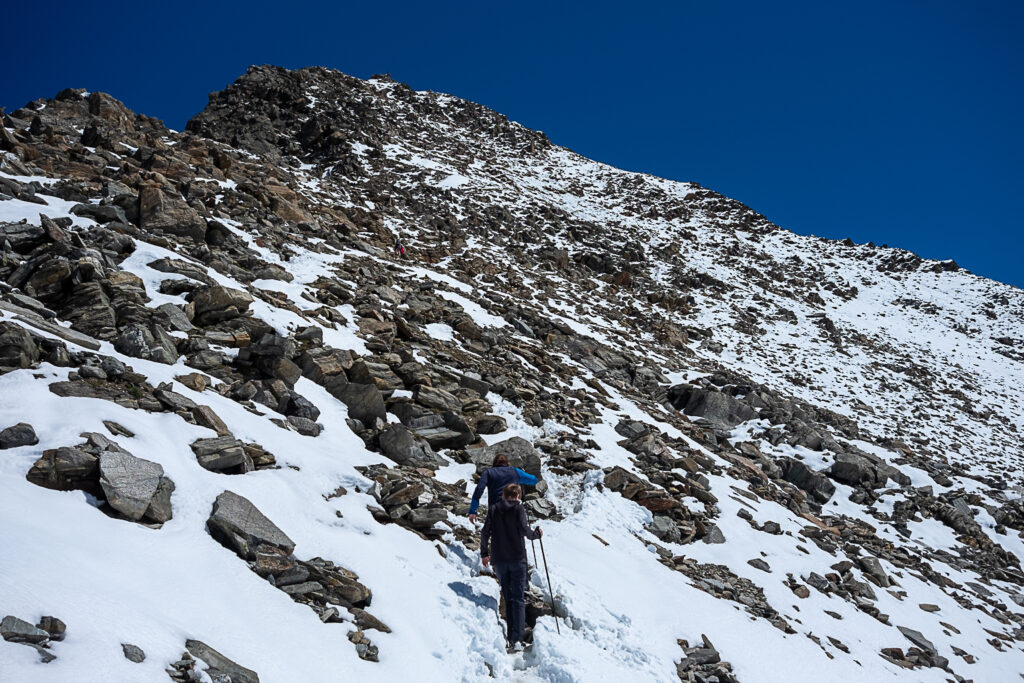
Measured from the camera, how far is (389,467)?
374 inches

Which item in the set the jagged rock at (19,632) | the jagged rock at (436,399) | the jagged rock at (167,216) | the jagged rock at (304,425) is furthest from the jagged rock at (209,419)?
the jagged rock at (167,216)

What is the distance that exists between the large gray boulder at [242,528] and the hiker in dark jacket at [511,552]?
2477mm

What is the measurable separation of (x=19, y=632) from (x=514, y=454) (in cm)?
874

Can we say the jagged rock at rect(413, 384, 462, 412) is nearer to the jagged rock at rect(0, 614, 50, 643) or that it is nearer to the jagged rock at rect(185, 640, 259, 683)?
the jagged rock at rect(185, 640, 259, 683)

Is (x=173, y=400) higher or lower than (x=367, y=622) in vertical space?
higher

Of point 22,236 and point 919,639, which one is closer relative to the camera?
point 22,236

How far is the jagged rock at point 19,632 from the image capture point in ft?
10.7

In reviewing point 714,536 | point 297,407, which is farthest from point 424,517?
point 714,536

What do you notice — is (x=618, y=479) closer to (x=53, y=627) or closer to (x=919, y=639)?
(x=919, y=639)

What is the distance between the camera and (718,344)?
113ft

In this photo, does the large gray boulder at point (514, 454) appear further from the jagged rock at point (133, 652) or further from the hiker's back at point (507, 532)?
the jagged rock at point (133, 652)

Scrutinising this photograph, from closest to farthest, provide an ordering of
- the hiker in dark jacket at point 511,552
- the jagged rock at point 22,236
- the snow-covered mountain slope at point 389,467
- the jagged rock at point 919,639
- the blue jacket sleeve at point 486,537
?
1. the snow-covered mountain slope at point 389,467
2. the hiker in dark jacket at point 511,552
3. the blue jacket sleeve at point 486,537
4. the jagged rock at point 22,236
5. the jagged rock at point 919,639

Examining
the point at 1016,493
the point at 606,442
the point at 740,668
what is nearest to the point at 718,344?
the point at 1016,493

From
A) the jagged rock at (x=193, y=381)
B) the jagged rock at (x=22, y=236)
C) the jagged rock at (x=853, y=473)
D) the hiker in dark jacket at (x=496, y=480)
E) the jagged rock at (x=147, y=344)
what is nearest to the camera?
the hiker in dark jacket at (x=496, y=480)
